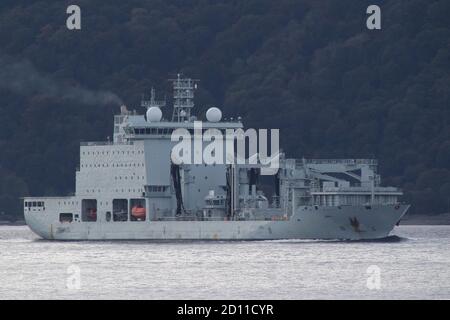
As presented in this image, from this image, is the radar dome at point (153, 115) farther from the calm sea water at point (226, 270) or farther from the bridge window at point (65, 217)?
the bridge window at point (65, 217)

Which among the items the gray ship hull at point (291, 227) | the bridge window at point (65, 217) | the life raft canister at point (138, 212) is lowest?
the gray ship hull at point (291, 227)

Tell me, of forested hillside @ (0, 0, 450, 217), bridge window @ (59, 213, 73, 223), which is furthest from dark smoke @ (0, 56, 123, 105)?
bridge window @ (59, 213, 73, 223)

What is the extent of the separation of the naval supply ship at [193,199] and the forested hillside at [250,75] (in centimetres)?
4351

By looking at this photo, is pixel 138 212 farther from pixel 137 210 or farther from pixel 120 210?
pixel 120 210

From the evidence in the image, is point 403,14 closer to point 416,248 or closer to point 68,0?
point 68,0

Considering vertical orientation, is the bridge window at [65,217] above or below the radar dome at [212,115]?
below

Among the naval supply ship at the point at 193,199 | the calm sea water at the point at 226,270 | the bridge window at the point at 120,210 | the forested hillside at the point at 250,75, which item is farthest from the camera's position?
the forested hillside at the point at 250,75

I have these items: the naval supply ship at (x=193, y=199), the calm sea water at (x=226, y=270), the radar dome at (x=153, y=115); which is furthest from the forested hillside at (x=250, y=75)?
the calm sea water at (x=226, y=270)

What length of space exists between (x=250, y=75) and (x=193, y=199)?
70210mm

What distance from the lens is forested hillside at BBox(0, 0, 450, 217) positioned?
15475cm

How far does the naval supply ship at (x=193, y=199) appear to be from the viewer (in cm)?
9681

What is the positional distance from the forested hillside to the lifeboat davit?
4528 centimetres

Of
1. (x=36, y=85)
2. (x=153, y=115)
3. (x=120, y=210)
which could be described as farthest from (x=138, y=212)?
(x=36, y=85)

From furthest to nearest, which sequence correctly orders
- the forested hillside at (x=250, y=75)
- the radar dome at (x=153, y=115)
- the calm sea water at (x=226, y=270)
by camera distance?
the forested hillside at (x=250, y=75) < the radar dome at (x=153, y=115) < the calm sea water at (x=226, y=270)
